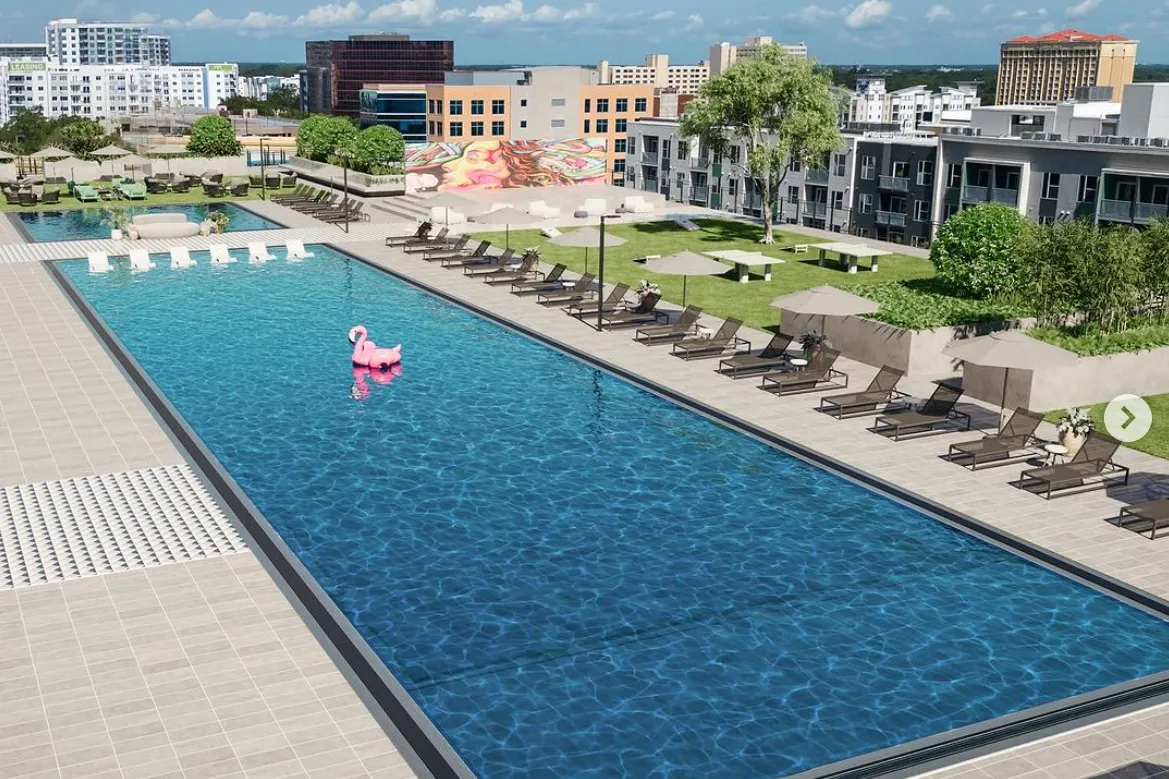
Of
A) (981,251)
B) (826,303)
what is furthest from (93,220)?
(981,251)

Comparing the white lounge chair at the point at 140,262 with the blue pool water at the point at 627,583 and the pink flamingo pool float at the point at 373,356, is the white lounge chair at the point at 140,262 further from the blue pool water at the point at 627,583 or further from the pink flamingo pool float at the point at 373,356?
the pink flamingo pool float at the point at 373,356

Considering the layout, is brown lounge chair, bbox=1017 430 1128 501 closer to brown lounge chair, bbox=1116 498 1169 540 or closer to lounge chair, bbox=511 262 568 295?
brown lounge chair, bbox=1116 498 1169 540

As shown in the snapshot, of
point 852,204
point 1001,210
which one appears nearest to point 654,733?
point 1001,210

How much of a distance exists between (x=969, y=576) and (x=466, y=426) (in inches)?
372

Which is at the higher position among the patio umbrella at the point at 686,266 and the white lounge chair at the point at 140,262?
the patio umbrella at the point at 686,266

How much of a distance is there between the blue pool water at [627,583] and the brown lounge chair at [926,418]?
2.29 meters

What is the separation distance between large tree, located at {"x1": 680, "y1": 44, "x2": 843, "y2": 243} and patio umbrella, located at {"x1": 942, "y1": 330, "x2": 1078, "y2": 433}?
23131 millimetres

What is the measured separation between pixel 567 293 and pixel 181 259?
44.9 ft

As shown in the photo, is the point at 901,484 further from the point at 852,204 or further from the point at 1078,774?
the point at 852,204

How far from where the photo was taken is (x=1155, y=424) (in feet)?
69.4

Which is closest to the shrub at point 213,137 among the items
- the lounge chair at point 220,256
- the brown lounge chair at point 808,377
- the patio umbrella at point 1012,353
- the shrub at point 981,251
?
the lounge chair at point 220,256

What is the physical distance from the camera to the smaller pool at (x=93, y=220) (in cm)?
4372

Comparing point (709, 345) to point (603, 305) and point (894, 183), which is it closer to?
point (603, 305)

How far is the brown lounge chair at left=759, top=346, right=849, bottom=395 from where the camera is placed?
2289 cm
